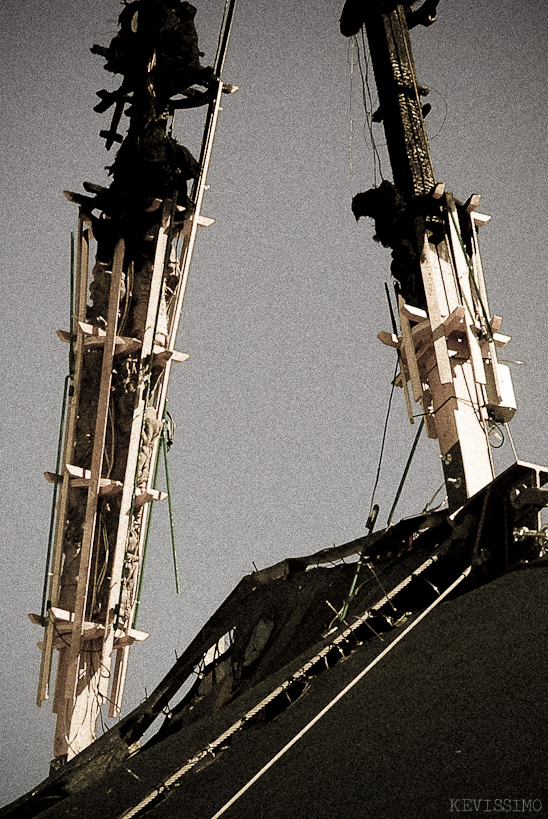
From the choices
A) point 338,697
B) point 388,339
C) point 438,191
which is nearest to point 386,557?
point 338,697

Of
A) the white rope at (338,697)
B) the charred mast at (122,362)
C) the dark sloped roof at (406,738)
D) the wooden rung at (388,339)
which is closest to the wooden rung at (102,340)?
the charred mast at (122,362)

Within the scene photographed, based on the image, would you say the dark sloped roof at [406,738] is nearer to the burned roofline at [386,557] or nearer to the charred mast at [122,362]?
the burned roofline at [386,557]

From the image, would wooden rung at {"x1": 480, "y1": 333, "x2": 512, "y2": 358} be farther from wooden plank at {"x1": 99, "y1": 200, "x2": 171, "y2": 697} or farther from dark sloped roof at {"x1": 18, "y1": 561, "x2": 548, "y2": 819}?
dark sloped roof at {"x1": 18, "y1": 561, "x2": 548, "y2": 819}

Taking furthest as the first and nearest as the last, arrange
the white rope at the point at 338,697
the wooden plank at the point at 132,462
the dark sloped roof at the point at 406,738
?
the wooden plank at the point at 132,462, the white rope at the point at 338,697, the dark sloped roof at the point at 406,738

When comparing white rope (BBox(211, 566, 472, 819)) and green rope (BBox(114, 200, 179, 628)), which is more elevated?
green rope (BBox(114, 200, 179, 628))

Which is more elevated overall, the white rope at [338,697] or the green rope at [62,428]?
the green rope at [62,428]

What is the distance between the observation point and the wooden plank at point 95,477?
833 cm

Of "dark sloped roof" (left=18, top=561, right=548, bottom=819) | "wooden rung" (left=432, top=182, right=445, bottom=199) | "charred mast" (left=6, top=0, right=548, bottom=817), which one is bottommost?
"dark sloped roof" (left=18, top=561, right=548, bottom=819)

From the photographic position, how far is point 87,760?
5.94 metres

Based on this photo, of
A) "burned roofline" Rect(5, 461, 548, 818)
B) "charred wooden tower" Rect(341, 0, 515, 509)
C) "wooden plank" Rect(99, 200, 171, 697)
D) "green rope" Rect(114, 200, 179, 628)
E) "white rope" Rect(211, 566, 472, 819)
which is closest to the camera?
"white rope" Rect(211, 566, 472, 819)

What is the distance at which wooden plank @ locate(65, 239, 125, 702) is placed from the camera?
8328 millimetres

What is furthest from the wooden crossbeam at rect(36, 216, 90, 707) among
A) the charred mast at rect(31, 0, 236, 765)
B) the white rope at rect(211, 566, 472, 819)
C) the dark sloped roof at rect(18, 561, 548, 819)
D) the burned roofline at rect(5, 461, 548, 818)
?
the white rope at rect(211, 566, 472, 819)

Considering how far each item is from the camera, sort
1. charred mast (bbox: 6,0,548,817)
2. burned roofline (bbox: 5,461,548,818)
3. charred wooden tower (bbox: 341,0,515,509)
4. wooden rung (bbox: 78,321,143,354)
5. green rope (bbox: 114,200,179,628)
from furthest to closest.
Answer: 1. wooden rung (bbox: 78,321,143,354)
2. green rope (bbox: 114,200,179,628)
3. charred wooden tower (bbox: 341,0,515,509)
4. burned roofline (bbox: 5,461,548,818)
5. charred mast (bbox: 6,0,548,817)

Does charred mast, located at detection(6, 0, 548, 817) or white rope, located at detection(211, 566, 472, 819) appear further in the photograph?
charred mast, located at detection(6, 0, 548, 817)
